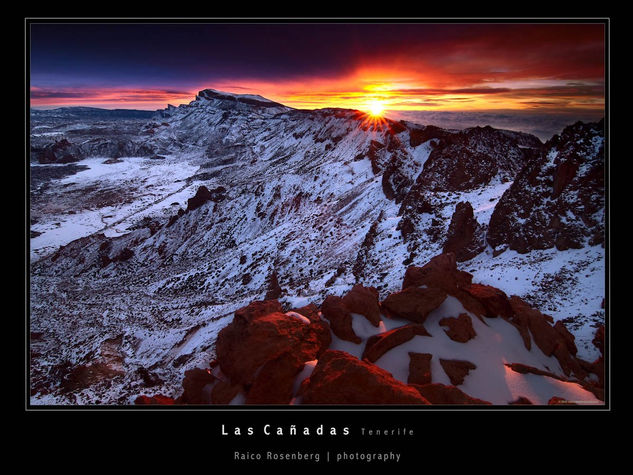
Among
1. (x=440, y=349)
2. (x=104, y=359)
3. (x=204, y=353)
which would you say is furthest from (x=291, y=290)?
(x=440, y=349)

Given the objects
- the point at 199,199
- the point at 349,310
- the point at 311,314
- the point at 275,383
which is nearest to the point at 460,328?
the point at 349,310

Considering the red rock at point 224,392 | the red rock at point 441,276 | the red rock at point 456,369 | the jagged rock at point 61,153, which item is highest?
the jagged rock at point 61,153

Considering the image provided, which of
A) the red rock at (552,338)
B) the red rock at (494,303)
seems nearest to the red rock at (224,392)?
the red rock at (494,303)

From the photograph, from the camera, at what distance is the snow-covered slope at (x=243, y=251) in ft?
48.5

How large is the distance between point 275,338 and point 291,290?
13803mm

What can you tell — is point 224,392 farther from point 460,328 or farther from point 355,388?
point 460,328

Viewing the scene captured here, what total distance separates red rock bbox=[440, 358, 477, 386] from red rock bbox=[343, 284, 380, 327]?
1.86m

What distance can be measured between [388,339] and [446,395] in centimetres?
201

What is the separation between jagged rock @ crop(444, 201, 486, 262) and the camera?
55.8ft

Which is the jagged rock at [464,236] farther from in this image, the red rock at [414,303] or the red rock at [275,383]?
the red rock at [275,383]

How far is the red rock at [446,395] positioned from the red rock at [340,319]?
7.78ft

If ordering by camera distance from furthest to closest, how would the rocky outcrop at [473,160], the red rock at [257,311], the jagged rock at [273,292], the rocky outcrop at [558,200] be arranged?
the rocky outcrop at [473,160] < the jagged rock at [273,292] < the rocky outcrop at [558,200] < the red rock at [257,311]
